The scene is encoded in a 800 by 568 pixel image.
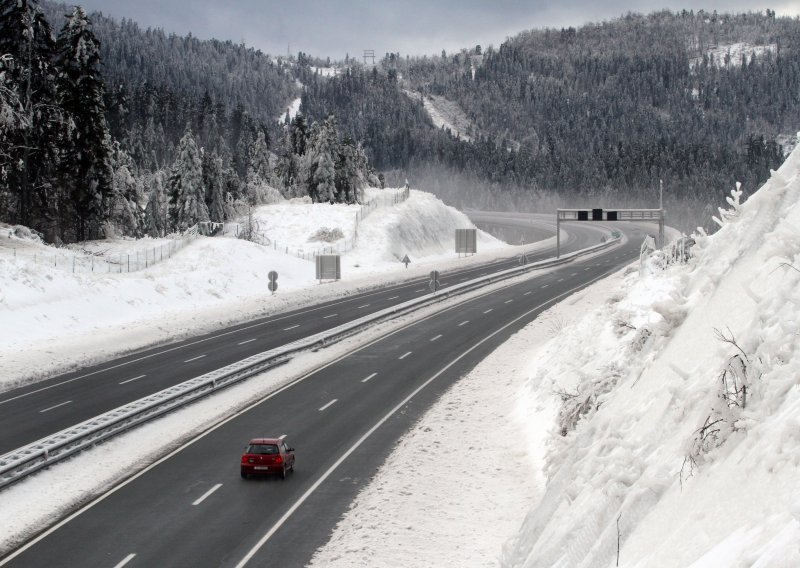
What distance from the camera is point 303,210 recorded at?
98375 mm

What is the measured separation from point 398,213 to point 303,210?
37.7ft

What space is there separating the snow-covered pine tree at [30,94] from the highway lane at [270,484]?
3398 centimetres

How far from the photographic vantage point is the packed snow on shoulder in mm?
40438

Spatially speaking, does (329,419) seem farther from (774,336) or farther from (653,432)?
(774,336)

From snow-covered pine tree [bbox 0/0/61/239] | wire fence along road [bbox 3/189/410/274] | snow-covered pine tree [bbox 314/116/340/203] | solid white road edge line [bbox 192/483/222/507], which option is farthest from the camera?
snow-covered pine tree [bbox 314/116/340/203]

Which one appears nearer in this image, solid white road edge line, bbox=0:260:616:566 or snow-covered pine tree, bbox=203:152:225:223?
solid white road edge line, bbox=0:260:616:566

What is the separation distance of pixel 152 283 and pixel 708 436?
4964 centimetres

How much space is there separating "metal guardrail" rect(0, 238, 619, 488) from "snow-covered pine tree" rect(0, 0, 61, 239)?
96.5 feet

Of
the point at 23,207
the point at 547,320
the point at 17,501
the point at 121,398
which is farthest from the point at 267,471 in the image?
the point at 23,207

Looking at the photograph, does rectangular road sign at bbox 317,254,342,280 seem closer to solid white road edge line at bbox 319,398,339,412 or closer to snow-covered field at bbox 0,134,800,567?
solid white road edge line at bbox 319,398,339,412

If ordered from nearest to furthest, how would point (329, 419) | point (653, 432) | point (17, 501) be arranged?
point (653, 432), point (17, 501), point (329, 419)

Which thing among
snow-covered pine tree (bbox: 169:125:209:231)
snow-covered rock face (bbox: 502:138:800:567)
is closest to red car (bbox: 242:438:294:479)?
snow-covered rock face (bbox: 502:138:800:567)

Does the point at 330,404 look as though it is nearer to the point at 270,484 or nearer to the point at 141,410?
the point at 141,410

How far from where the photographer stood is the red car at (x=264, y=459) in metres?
20.8
